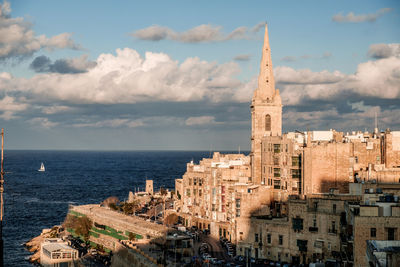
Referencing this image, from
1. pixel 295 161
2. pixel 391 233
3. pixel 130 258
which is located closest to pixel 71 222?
pixel 130 258

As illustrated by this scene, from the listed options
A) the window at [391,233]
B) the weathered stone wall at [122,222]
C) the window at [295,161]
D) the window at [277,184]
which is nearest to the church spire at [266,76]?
the window at [295,161]

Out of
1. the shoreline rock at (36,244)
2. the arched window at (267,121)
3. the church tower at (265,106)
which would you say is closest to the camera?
the shoreline rock at (36,244)

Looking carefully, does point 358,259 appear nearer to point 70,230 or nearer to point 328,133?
point 328,133

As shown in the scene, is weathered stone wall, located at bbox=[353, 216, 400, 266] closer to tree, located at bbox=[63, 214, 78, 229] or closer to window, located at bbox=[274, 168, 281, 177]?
window, located at bbox=[274, 168, 281, 177]

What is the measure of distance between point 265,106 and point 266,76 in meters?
6.88

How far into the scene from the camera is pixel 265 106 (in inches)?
4097

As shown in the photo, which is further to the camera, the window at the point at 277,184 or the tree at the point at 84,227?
the tree at the point at 84,227

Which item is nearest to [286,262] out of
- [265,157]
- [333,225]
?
[333,225]

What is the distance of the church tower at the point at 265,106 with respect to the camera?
103 m

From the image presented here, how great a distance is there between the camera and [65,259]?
82.6 metres

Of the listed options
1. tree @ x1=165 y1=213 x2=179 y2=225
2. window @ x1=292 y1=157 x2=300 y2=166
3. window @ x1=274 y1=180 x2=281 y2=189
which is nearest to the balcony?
window @ x1=292 y1=157 x2=300 y2=166

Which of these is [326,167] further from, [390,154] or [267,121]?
[267,121]

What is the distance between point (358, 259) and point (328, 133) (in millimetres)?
54932

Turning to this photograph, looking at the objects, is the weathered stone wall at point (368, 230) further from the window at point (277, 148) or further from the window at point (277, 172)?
the window at point (277, 148)
